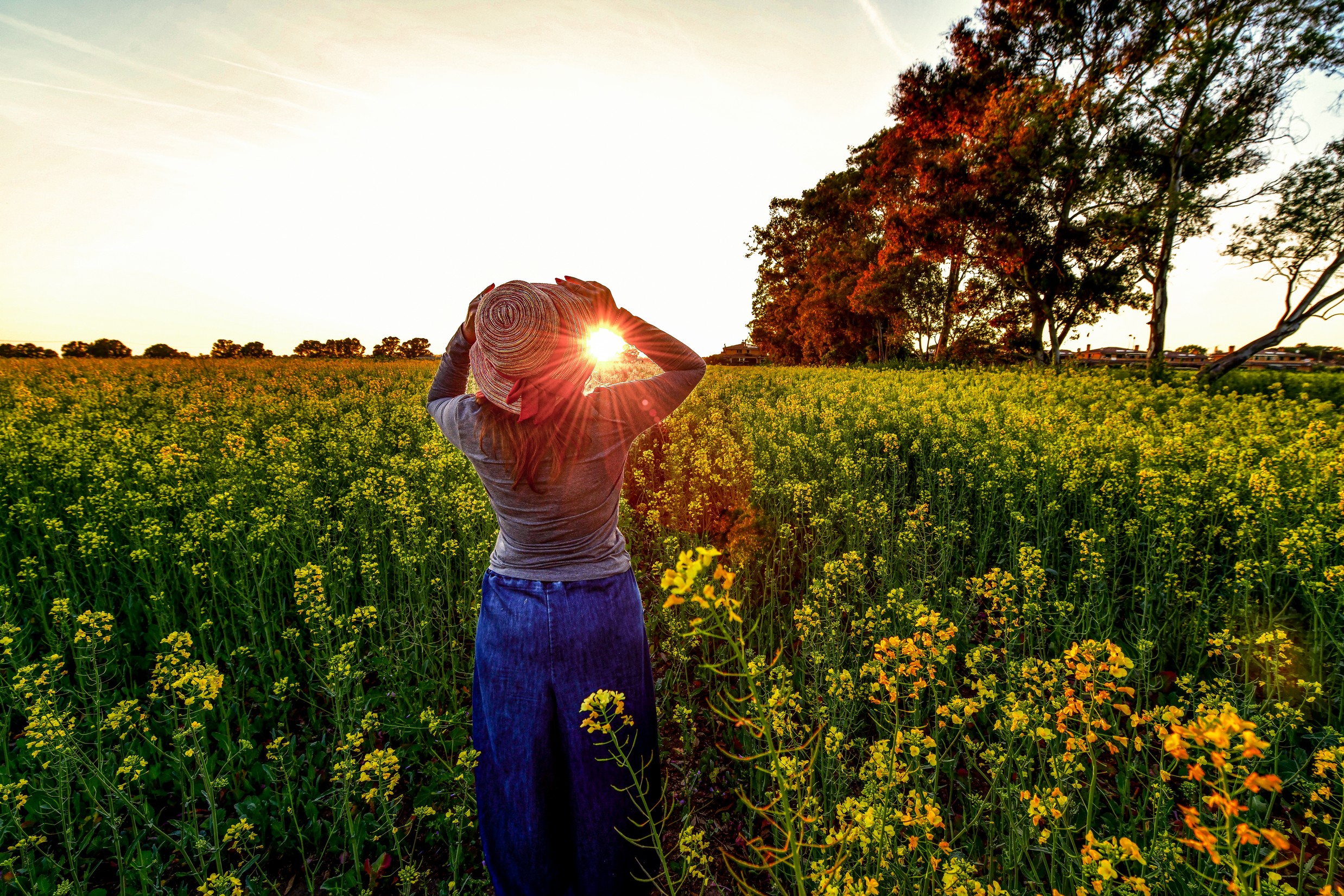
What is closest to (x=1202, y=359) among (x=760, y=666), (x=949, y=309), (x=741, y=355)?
(x=949, y=309)

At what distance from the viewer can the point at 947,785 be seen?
10.1 feet

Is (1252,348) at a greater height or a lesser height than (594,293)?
greater

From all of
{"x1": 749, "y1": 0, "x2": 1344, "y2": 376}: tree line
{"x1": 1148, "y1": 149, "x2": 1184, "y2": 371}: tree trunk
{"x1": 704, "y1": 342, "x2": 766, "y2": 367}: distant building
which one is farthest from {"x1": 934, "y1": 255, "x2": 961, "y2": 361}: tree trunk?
{"x1": 704, "y1": 342, "x2": 766, "y2": 367}: distant building

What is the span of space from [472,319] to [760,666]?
68.6 inches

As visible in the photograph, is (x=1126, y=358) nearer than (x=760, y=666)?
No

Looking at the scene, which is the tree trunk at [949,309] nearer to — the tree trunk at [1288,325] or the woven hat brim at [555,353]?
the tree trunk at [1288,325]

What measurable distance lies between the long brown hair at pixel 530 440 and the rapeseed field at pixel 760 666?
607 millimetres

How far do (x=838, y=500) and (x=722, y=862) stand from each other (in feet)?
9.91

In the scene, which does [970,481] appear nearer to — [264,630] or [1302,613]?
[1302,613]

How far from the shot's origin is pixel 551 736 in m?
1.87

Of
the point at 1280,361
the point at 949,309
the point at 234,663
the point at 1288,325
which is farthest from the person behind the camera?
the point at 949,309

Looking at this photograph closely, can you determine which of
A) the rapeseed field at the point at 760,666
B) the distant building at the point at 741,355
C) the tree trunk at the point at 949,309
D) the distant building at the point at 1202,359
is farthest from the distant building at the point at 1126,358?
the distant building at the point at 741,355

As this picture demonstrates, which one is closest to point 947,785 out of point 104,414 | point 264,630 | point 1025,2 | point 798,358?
point 264,630

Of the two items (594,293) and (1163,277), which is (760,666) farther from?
(1163,277)
